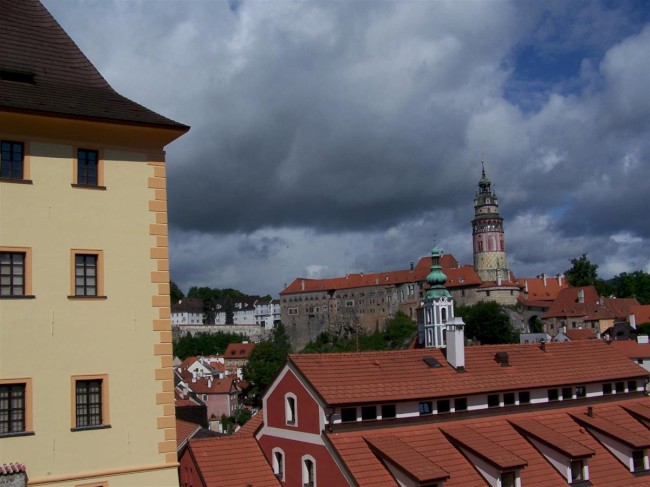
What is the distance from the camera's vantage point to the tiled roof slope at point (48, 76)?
42.7 ft

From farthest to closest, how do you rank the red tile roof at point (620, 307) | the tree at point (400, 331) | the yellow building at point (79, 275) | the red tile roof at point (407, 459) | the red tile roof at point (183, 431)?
the tree at point (400, 331) < the red tile roof at point (620, 307) < the red tile roof at point (183, 431) < the red tile roof at point (407, 459) < the yellow building at point (79, 275)

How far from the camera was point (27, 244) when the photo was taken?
41.8 ft

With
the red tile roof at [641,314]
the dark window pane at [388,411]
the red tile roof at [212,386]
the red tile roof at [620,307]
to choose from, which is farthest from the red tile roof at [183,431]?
the red tile roof at [620,307]

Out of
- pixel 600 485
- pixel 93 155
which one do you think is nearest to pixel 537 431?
pixel 600 485

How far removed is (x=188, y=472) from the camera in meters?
25.4

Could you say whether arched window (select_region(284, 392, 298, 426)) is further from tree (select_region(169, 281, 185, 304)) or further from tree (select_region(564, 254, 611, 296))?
tree (select_region(169, 281, 185, 304))

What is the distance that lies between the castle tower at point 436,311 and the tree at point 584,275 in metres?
87.4

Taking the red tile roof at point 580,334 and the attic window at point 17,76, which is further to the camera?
the red tile roof at point 580,334

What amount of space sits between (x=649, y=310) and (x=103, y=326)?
337 feet

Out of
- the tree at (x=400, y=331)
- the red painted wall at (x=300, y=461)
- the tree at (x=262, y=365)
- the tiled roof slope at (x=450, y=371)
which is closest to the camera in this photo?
the red painted wall at (x=300, y=461)

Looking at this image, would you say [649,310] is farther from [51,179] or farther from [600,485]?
[51,179]

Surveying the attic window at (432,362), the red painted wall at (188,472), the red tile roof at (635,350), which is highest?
the attic window at (432,362)

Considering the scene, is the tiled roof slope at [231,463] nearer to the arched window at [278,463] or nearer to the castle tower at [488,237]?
the arched window at [278,463]

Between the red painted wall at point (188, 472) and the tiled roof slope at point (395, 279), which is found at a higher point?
the tiled roof slope at point (395, 279)
